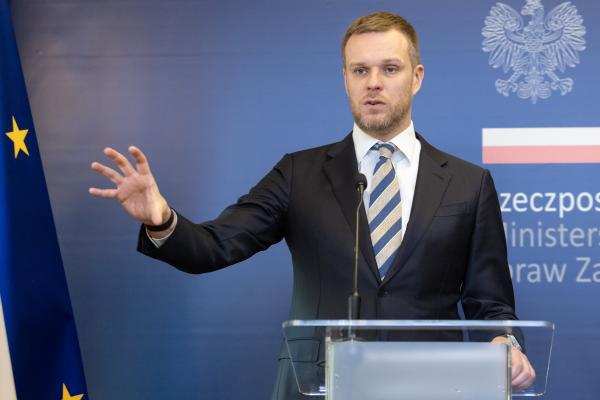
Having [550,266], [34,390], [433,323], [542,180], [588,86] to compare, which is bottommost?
[34,390]

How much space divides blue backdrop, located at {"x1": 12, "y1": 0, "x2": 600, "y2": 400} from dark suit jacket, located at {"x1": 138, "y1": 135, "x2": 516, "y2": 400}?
821 millimetres

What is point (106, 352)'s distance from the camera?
362cm

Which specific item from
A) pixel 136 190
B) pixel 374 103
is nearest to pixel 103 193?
pixel 136 190

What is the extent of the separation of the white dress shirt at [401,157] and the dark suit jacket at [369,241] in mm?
26


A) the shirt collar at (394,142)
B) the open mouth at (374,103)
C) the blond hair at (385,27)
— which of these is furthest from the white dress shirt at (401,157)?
the blond hair at (385,27)

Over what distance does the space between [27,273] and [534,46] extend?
7.00ft

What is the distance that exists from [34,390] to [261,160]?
1.23 metres

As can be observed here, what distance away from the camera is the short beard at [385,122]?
279 centimetres

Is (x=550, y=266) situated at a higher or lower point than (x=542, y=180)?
lower

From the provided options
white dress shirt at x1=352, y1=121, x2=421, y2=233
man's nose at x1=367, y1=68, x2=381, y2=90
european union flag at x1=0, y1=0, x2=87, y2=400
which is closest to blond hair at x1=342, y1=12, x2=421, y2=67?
man's nose at x1=367, y1=68, x2=381, y2=90

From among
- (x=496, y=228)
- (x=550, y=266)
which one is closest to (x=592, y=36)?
(x=550, y=266)

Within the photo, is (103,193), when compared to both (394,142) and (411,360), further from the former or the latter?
(394,142)

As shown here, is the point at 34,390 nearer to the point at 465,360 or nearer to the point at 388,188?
the point at 388,188

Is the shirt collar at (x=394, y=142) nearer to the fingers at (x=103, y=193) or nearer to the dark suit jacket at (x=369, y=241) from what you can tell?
the dark suit jacket at (x=369, y=241)
